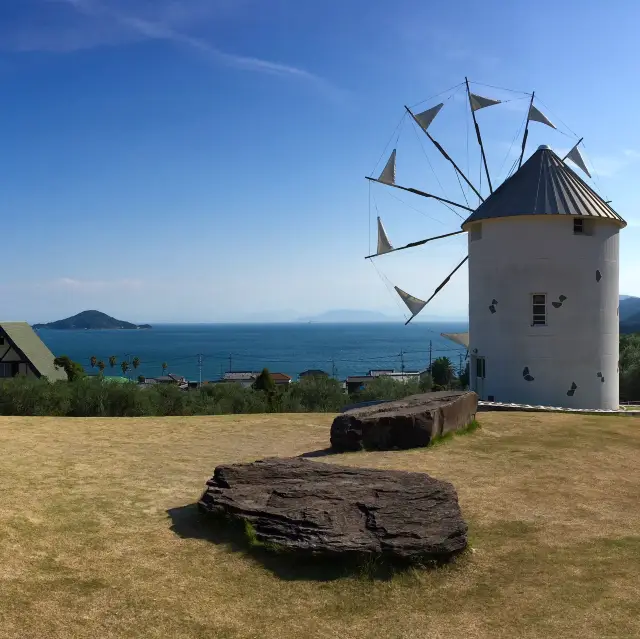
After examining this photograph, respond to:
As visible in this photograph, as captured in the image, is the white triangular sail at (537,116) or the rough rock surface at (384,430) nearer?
the rough rock surface at (384,430)

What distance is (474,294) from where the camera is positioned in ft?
71.0

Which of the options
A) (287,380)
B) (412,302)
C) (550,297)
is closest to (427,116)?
(412,302)

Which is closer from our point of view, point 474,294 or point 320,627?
point 320,627

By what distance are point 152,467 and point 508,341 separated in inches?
536

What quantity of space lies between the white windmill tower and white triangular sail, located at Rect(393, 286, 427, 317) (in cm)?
560

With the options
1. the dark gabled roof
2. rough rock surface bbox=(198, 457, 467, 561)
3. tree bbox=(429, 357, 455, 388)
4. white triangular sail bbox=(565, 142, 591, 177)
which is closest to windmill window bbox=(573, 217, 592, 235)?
the dark gabled roof


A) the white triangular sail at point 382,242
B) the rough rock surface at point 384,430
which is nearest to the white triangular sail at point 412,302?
the white triangular sail at point 382,242

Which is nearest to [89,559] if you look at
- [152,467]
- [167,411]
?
[152,467]

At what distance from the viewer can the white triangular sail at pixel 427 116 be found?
26172 millimetres

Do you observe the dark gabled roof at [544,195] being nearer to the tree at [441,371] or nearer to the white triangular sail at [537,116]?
the white triangular sail at [537,116]

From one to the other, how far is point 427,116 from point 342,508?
73.7 feet

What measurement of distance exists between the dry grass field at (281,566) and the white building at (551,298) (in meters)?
9.22

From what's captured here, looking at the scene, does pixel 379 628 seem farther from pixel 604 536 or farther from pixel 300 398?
pixel 300 398

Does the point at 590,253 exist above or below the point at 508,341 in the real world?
above
